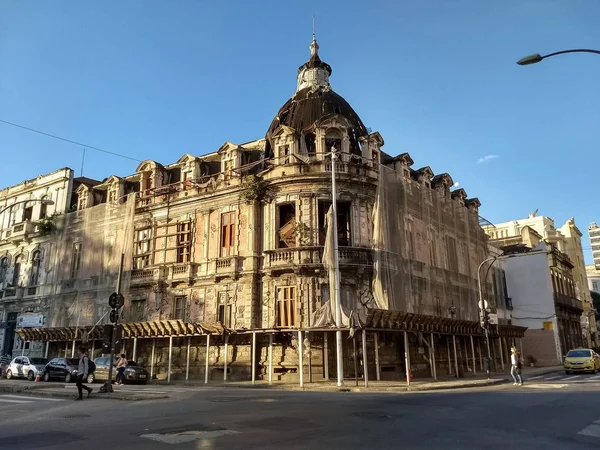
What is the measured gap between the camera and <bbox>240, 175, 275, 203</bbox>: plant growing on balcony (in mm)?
29984

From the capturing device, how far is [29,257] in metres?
41.8

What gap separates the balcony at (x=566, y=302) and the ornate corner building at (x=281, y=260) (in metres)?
14.1

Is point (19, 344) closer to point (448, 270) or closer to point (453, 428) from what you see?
point (448, 270)

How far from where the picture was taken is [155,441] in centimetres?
836

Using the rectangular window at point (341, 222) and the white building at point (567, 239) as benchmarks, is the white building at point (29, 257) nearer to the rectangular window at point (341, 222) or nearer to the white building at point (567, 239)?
the rectangular window at point (341, 222)

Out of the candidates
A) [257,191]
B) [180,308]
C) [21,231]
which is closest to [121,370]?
[180,308]

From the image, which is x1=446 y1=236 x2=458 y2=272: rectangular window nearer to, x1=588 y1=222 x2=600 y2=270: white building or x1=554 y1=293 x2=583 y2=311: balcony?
x1=554 y1=293 x2=583 y2=311: balcony

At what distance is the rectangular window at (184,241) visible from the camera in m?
32.8

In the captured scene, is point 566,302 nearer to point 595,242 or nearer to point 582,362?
point 582,362

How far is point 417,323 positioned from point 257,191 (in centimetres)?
1221

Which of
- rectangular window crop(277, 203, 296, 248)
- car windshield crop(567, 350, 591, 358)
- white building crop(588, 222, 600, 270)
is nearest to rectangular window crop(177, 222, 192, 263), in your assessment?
rectangular window crop(277, 203, 296, 248)

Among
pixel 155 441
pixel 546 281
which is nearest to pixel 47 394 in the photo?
pixel 155 441

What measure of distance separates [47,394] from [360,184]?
19261mm

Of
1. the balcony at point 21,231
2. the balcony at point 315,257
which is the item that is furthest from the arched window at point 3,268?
the balcony at point 315,257
